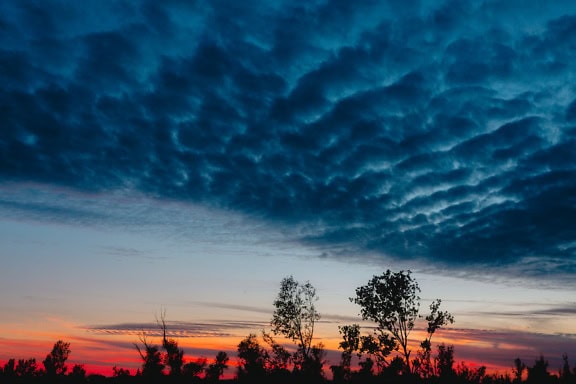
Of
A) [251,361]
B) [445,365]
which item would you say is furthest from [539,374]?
[251,361]

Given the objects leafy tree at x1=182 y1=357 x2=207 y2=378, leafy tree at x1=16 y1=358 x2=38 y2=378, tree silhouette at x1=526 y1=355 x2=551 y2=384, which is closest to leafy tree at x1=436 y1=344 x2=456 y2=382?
tree silhouette at x1=526 y1=355 x2=551 y2=384

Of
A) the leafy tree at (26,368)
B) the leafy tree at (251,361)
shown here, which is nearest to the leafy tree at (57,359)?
the leafy tree at (26,368)

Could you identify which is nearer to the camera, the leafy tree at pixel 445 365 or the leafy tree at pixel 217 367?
the leafy tree at pixel 445 365

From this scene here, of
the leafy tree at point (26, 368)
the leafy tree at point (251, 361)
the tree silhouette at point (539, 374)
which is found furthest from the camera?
the leafy tree at point (26, 368)

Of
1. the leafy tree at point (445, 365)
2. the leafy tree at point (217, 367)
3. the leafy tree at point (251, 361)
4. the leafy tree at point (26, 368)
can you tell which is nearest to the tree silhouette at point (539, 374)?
the leafy tree at point (445, 365)

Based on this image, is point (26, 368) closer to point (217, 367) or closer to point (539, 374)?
point (217, 367)

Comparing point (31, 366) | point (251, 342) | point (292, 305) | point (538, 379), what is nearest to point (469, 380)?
point (538, 379)

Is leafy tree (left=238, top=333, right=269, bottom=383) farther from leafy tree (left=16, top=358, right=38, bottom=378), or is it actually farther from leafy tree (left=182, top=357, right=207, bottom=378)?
leafy tree (left=16, top=358, right=38, bottom=378)

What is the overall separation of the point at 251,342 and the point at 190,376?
26.0m

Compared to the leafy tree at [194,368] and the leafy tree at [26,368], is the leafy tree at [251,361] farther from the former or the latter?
the leafy tree at [26,368]

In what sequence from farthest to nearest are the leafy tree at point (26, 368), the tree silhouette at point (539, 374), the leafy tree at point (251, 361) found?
the leafy tree at point (26, 368) < the leafy tree at point (251, 361) < the tree silhouette at point (539, 374)

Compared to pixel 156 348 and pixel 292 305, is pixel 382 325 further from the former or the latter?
pixel 156 348

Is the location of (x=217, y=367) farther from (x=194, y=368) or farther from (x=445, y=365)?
(x=445, y=365)

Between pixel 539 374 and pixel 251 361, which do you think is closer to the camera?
pixel 539 374
